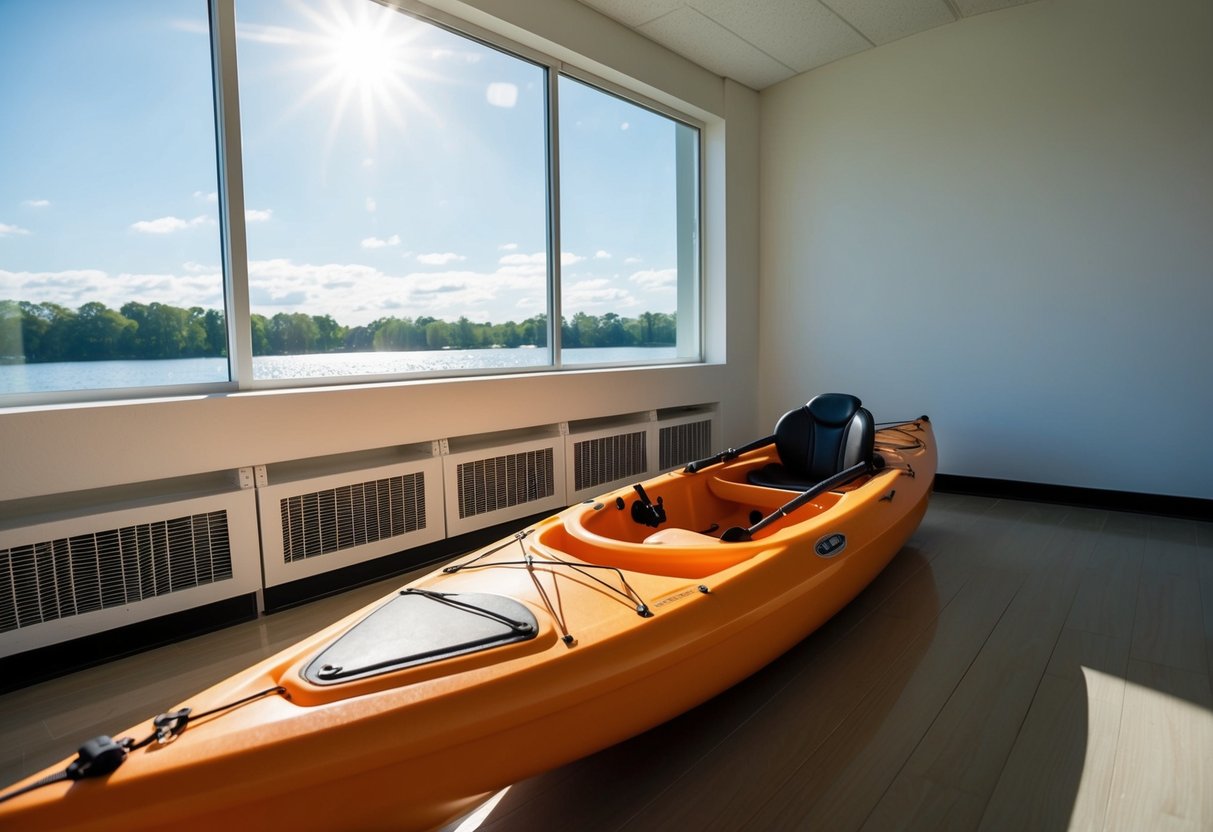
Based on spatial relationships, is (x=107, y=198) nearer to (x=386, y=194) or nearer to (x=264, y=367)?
(x=264, y=367)

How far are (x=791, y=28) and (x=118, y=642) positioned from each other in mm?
4596

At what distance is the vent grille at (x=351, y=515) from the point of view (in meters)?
2.65

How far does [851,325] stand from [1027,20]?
2035 mm

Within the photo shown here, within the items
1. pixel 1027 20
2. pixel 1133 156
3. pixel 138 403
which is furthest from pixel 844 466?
pixel 1027 20

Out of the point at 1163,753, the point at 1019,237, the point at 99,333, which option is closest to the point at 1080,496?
the point at 1019,237

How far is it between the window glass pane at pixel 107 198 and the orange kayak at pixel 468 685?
1.58 meters

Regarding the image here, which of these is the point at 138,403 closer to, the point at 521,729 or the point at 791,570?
the point at 521,729

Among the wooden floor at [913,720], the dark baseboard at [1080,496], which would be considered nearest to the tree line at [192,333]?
the wooden floor at [913,720]

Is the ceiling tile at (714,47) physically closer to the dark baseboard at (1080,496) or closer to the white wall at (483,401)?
the white wall at (483,401)

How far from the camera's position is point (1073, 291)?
4.01 meters

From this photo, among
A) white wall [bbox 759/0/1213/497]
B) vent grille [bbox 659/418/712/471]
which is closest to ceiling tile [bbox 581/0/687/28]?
white wall [bbox 759/0/1213/497]

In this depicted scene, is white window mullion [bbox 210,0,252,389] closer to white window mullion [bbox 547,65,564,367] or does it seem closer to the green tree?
the green tree

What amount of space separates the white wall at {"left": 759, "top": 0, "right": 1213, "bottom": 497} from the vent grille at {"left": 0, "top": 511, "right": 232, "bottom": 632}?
13.5 ft

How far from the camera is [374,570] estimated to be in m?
3.01
